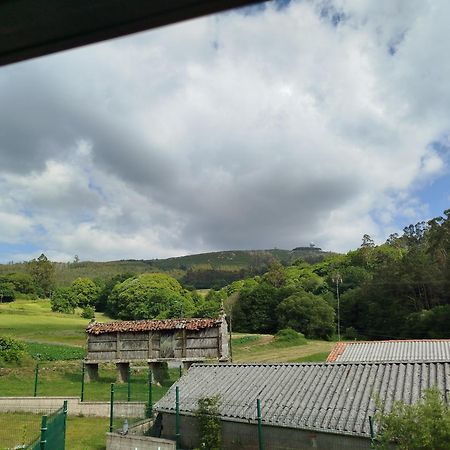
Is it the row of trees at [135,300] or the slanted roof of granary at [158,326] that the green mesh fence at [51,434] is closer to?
the slanted roof of granary at [158,326]

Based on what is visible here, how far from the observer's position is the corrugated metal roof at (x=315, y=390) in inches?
520

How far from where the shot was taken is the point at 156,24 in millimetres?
1844

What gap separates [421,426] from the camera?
328 inches

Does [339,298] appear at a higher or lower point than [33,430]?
higher

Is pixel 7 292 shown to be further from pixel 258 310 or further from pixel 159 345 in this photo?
pixel 159 345

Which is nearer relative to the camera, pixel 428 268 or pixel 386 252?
pixel 428 268

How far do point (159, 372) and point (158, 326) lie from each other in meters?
3.38

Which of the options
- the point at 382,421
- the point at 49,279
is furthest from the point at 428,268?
the point at 49,279

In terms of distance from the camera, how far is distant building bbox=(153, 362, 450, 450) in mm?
12844

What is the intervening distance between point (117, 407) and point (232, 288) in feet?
283

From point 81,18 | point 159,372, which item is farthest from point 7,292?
point 81,18

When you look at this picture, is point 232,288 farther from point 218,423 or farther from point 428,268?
point 218,423

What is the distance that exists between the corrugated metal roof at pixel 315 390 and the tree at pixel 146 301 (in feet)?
185

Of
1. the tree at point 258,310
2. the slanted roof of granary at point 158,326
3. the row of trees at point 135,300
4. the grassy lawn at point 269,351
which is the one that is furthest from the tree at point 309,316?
the slanted roof of granary at point 158,326
